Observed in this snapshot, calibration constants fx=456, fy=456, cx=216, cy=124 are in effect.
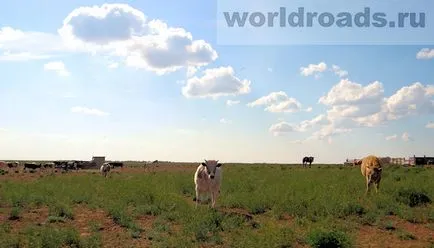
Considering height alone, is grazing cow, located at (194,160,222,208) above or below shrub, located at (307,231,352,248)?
above

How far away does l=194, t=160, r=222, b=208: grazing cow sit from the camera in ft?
60.1

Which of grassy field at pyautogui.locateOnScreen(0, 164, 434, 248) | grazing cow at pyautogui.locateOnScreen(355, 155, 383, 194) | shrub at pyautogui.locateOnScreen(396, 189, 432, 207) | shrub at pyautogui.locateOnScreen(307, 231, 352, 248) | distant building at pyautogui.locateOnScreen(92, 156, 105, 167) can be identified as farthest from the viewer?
distant building at pyautogui.locateOnScreen(92, 156, 105, 167)

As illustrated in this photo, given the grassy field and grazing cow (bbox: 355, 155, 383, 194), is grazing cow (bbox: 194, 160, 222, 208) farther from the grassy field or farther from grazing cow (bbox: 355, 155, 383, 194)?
grazing cow (bbox: 355, 155, 383, 194)

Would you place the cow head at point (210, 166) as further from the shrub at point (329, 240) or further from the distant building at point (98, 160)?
the distant building at point (98, 160)

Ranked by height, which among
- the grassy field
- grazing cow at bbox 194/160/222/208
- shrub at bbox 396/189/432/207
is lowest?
the grassy field

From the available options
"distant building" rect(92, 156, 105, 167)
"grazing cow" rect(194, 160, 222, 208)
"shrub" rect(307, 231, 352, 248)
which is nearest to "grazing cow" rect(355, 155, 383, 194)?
"grazing cow" rect(194, 160, 222, 208)

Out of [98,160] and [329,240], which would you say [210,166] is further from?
[98,160]

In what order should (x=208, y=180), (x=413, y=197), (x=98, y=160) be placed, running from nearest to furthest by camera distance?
1. (x=208, y=180)
2. (x=413, y=197)
3. (x=98, y=160)

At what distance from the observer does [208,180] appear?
18578 mm

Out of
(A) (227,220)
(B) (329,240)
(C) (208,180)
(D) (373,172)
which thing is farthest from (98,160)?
(B) (329,240)

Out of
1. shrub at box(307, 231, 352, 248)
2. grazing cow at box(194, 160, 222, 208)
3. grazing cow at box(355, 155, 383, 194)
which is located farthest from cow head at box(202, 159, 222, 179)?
grazing cow at box(355, 155, 383, 194)

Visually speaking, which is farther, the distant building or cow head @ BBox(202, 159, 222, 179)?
the distant building

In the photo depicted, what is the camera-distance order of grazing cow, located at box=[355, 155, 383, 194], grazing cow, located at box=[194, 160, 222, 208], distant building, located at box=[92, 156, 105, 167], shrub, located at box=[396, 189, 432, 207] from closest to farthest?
grazing cow, located at box=[194, 160, 222, 208] < shrub, located at box=[396, 189, 432, 207] < grazing cow, located at box=[355, 155, 383, 194] < distant building, located at box=[92, 156, 105, 167]

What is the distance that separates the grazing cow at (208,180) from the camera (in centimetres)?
1831
